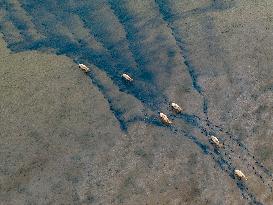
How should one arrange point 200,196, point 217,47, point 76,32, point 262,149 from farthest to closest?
point 76,32 < point 217,47 < point 262,149 < point 200,196

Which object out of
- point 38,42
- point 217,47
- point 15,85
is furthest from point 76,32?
point 217,47

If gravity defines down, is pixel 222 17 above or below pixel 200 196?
above

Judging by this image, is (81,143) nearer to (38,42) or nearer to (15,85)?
(15,85)

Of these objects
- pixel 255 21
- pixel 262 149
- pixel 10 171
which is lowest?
pixel 10 171

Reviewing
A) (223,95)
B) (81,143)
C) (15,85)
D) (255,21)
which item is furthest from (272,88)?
(15,85)

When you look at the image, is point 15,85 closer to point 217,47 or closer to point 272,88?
point 217,47

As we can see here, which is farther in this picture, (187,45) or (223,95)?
(187,45)

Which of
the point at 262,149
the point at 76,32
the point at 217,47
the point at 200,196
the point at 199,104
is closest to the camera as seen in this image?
the point at 200,196
